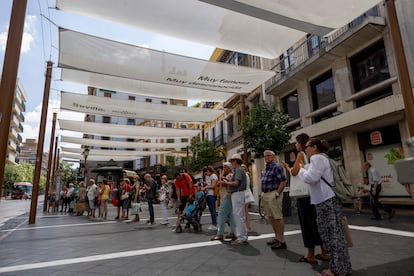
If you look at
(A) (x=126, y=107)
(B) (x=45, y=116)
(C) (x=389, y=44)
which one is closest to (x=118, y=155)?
(A) (x=126, y=107)

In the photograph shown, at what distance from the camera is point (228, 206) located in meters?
5.62

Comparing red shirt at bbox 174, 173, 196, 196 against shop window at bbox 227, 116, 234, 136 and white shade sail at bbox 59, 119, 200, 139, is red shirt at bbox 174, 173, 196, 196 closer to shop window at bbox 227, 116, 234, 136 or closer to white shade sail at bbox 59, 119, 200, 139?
white shade sail at bbox 59, 119, 200, 139

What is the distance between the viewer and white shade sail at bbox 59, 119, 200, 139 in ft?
47.7

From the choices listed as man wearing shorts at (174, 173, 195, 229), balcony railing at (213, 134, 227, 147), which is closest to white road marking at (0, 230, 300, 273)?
man wearing shorts at (174, 173, 195, 229)

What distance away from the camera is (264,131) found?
1123 cm

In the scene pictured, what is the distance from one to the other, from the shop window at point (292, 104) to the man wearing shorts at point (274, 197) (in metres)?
11.9

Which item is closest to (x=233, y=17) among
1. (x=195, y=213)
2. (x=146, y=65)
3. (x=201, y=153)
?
(x=146, y=65)

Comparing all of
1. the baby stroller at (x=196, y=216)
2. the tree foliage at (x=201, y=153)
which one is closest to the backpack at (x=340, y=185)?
the baby stroller at (x=196, y=216)

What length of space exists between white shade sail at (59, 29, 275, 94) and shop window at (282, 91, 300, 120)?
6.92m

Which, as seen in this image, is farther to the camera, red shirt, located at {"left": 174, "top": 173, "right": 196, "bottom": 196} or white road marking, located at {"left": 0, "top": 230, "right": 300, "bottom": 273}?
red shirt, located at {"left": 174, "top": 173, "right": 196, "bottom": 196}

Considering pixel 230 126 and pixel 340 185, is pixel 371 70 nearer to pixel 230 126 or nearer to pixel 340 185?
pixel 340 185

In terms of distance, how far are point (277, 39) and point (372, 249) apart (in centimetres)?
604

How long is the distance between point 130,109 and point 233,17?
774 centimetres

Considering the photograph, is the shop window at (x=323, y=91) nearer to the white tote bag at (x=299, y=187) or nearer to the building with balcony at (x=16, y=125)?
the white tote bag at (x=299, y=187)
